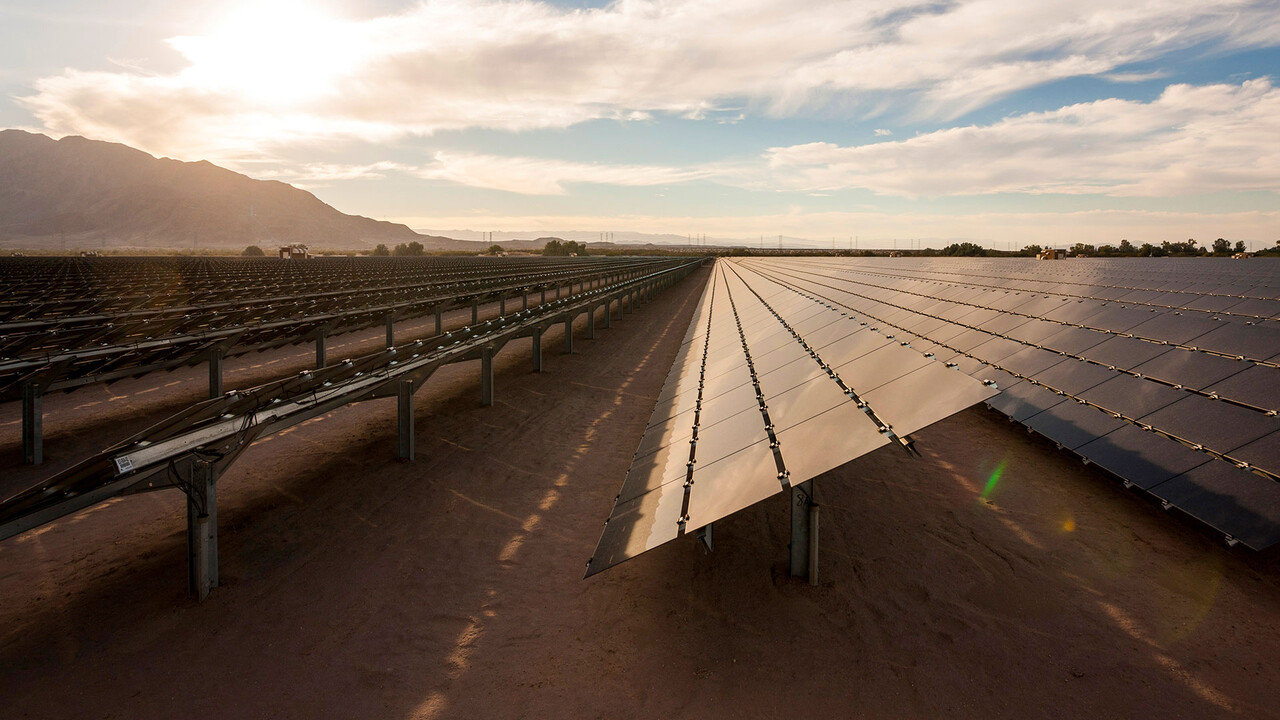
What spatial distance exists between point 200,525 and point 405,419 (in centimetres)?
436

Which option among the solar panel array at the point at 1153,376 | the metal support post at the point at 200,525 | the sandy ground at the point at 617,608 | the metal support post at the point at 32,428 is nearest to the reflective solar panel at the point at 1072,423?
the solar panel array at the point at 1153,376

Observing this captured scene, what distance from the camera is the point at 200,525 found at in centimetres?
614

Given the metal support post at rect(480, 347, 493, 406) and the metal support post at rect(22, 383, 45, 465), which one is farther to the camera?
the metal support post at rect(480, 347, 493, 406)

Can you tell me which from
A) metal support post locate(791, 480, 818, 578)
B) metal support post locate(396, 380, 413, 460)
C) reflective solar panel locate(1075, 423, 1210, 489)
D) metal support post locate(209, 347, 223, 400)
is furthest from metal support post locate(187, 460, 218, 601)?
reflective solar panel locate(1075, 423, 1210, 489)

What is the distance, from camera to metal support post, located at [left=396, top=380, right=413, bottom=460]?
10.4 metres

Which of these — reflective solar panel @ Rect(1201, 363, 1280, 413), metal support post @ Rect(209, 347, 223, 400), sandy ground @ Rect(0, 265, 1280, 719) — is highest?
reflective solar panel @ Rect(1201, 363, 1280, 413)

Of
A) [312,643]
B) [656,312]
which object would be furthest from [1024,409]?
[656,312]

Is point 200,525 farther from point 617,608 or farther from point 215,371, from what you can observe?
point 215,371

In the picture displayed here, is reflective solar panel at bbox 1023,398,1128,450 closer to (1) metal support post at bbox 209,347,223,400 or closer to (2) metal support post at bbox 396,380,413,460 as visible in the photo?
(2) metal support post at bbox 396,380,413,460

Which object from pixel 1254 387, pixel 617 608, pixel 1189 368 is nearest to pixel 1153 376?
pixel 1189 368

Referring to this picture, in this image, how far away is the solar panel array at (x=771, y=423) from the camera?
5133 mm

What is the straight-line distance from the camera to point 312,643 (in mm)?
5629

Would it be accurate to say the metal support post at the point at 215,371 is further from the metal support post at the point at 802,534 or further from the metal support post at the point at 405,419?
the metal support post at the point at 802,534

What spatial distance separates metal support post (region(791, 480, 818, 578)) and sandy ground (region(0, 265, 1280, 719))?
0.20 m
